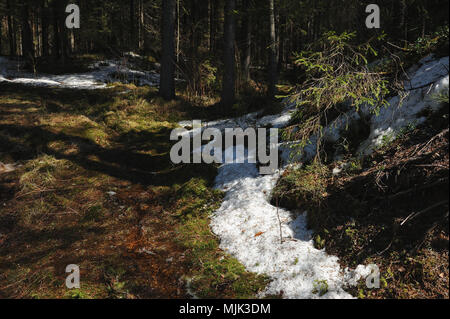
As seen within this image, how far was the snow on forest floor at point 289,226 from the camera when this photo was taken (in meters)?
3.36

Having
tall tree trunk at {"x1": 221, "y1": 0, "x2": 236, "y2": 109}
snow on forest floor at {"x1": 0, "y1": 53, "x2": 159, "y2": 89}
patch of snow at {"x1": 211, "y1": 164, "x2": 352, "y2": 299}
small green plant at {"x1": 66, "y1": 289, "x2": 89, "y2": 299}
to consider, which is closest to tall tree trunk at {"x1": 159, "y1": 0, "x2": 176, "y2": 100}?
tall tree trunk at {"x1": 221, "y1": 0, "x2": 236, "y2": 109}

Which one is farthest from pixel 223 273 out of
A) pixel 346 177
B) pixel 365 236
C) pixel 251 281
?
pixel 346 177

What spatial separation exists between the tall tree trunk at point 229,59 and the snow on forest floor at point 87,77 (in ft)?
20.0

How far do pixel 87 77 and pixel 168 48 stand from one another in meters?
7.36

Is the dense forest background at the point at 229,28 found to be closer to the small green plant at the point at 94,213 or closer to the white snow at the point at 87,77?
the white snow at the point at 87,77

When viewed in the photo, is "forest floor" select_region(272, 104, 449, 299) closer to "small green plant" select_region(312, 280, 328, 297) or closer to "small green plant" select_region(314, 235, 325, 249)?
"small green plant" select_region(314, 235, 325, 249)

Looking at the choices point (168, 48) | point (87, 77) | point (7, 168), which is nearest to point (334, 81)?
point (7, 168)

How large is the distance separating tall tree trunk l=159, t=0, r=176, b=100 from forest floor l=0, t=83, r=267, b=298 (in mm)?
2500

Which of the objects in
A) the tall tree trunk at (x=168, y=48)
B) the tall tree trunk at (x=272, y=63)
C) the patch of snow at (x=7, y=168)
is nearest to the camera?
the patch of snow at (x=7, y=168)

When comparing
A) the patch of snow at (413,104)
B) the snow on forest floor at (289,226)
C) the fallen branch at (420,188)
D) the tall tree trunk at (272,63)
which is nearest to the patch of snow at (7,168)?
the snow on forest floor at (289,226)

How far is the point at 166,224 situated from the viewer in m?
4.95

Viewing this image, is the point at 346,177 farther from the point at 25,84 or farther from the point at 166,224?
the point at 25,84

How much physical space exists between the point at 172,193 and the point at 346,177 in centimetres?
360
